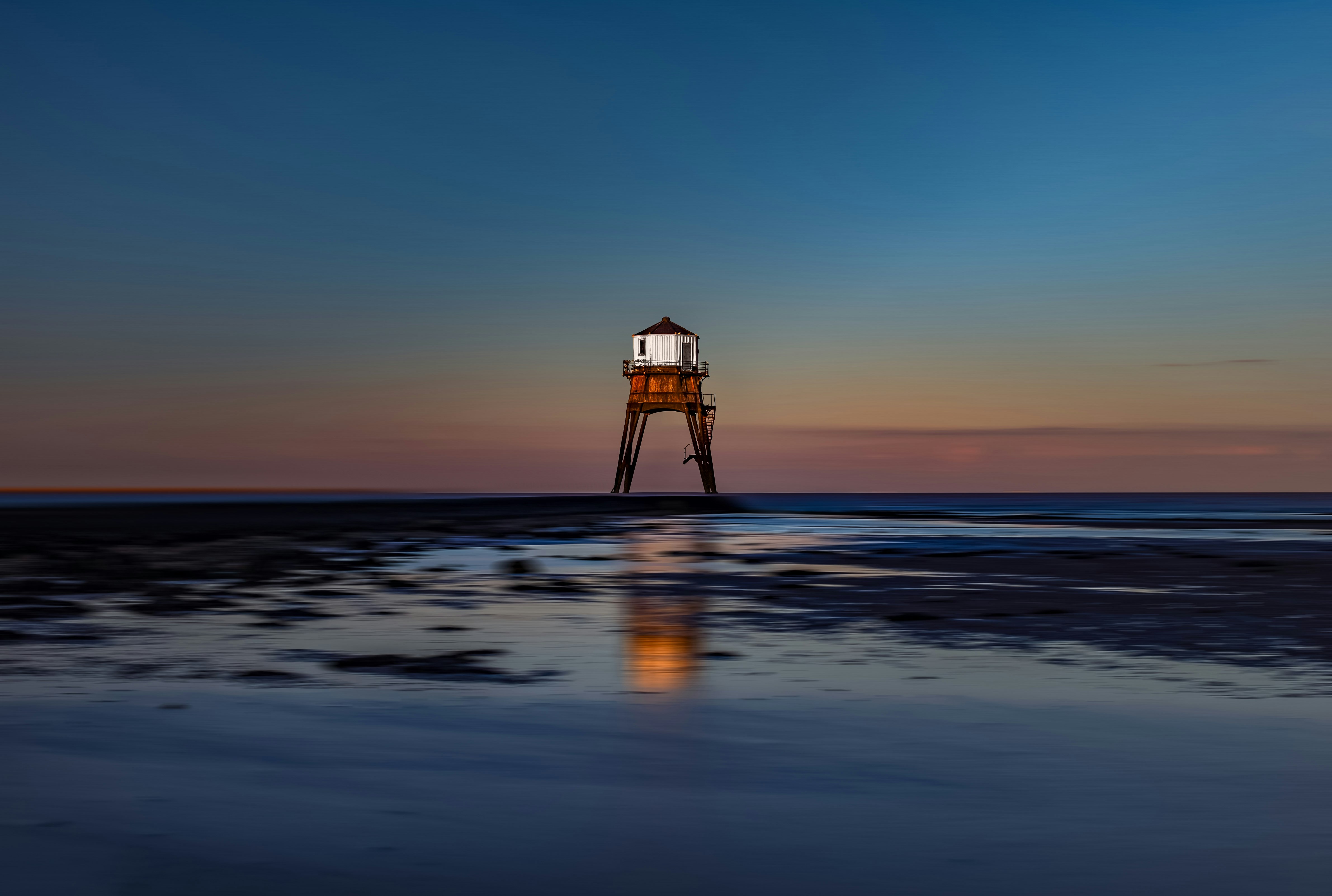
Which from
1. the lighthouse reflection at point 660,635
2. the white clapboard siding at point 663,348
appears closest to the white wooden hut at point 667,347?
the white clapboard siding at point 663,348

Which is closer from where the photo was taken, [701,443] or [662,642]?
[662,642]

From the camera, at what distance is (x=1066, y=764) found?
293 inches

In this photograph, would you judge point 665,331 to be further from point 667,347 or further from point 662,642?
point 662,642

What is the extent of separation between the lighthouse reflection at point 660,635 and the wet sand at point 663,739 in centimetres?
8

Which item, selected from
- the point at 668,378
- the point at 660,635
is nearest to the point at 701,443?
the point at 668,378

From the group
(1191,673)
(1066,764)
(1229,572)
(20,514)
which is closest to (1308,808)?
(1066,764)

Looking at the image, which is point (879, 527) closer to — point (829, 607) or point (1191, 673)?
point (829, 607)

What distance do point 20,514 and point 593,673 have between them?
2022 inches

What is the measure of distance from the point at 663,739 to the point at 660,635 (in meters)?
5.96

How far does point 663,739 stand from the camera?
827cm

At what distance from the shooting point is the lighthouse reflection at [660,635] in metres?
10.9

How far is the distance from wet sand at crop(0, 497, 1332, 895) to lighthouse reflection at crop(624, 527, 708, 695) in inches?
3.1

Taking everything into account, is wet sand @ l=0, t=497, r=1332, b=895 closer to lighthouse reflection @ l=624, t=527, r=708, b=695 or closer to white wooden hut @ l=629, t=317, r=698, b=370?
lighthouse reflection @ l=624, t=527, r=708, b=695

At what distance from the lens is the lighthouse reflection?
10.9 m
